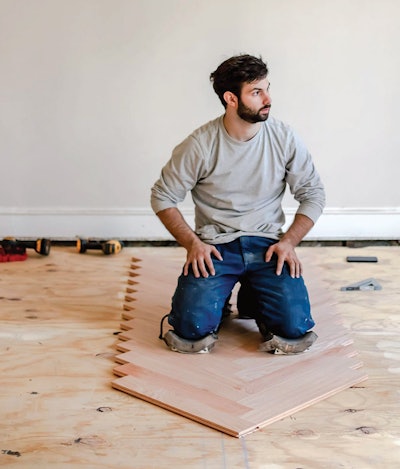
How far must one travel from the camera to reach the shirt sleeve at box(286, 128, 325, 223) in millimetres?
2836

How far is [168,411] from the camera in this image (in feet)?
7.52

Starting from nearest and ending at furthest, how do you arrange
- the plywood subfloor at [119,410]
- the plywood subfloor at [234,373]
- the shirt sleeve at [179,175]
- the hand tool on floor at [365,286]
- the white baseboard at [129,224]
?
the plywood subfloor at [119,410] → the plywood subfloor at [234,373] → the shirt sleeve at [179,175] → the hand tool on floor at [365,286] → the white baseboard at [129,224]

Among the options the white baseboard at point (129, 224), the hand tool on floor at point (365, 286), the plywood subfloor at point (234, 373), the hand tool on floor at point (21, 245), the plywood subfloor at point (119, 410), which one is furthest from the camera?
the white baseboard at point (129, 224)

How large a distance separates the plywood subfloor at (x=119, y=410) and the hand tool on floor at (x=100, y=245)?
485 mm

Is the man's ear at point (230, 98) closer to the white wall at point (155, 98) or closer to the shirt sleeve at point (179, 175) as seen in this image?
the shirt sleeve at point (179, 175)

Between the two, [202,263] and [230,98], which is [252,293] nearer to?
[202,263]

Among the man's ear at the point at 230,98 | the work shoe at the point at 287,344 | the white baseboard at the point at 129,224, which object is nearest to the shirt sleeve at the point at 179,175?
the man's ear at the point at 230,98

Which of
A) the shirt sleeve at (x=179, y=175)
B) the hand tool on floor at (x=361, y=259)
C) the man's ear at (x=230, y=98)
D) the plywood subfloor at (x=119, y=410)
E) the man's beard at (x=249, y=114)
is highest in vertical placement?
the man's ear at (x=230, y=98)

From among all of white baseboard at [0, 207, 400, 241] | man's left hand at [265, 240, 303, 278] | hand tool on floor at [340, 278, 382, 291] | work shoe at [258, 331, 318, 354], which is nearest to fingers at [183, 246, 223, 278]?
man's left hand at [265, 240, 303, 278]

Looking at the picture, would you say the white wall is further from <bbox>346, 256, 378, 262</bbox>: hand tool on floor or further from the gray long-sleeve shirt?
the gray long-sleeve shirt

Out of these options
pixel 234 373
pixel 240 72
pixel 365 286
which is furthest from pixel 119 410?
pixel 365 286

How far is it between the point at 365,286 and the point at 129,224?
124cm

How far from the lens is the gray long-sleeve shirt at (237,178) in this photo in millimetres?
2803

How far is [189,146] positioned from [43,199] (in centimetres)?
139
